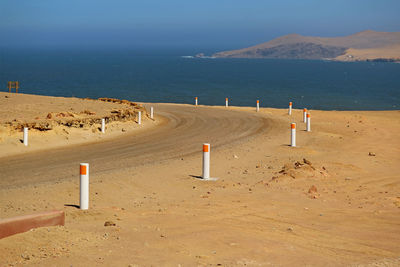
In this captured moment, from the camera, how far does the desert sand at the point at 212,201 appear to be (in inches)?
311

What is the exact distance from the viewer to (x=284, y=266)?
25.0ft

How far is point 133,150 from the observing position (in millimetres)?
20047

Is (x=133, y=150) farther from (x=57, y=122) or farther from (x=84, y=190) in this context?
(x=84, y=190)

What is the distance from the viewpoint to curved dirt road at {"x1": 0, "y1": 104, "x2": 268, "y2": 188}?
1573 cm

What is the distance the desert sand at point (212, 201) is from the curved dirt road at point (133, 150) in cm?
4

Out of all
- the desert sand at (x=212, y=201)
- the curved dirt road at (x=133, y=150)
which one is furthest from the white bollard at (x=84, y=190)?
the curved dirt road at (x=133, y=150)

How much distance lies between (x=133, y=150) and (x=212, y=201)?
28.3ft

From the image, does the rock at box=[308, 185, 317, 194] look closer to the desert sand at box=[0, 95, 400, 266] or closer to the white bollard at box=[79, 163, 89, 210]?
the desert sand at box=[0, 95, 400, 266]

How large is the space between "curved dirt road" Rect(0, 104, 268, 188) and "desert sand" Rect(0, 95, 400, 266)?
0.04 metres

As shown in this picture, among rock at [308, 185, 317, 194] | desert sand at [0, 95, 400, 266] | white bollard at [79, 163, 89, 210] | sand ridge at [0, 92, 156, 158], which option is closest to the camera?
desert sand at [0, 95, 400, 266]

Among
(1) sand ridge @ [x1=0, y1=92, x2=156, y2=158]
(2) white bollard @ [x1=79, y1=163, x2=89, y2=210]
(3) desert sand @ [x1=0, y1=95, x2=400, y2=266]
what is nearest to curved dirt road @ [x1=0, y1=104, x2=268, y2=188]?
(3) desert sand @ [x1=0, y1=95, x2=400, y2=266]

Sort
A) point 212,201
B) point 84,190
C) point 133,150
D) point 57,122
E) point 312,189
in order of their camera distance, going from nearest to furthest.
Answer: point 84,190
point 212,201
point 312,189
point 133,150
point 57,122

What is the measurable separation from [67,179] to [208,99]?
62.1 meters

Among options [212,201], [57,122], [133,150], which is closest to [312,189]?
[212,201]
